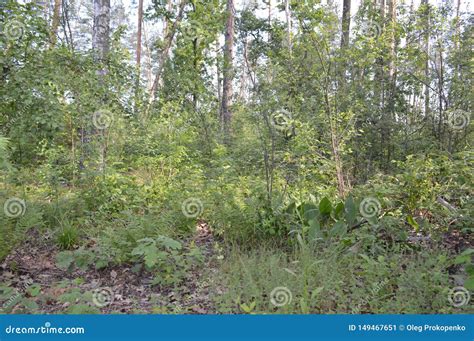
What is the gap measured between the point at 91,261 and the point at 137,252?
2.53 feet

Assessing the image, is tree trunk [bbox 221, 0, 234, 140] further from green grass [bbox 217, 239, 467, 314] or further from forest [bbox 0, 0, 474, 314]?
green grass [bbox 217, 239, 467, 314]

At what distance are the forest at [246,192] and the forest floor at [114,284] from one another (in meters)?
0.02

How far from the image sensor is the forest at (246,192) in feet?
11.4

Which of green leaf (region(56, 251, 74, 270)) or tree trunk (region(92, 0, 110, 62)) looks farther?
tree trunk (region(92, 0, 110, 62))

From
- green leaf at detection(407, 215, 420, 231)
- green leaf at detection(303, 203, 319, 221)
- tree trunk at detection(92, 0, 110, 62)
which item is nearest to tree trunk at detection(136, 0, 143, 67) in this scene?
tree trunk at detection(92, 0, 110, 62)

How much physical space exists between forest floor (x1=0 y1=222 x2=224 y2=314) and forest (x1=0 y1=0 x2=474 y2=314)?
20 mm

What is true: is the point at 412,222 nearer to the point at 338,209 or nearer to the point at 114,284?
the point at 338,209

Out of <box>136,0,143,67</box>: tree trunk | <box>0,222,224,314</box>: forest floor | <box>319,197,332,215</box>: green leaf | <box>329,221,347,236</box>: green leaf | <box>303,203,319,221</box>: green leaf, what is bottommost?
<box>0,222,224,314</box>: forest floor

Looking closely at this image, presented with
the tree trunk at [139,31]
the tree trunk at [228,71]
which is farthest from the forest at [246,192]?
the tree trunk at [139,31]

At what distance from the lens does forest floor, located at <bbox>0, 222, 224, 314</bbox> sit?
3463mm

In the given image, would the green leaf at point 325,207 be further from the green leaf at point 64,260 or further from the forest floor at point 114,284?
the green leaf at point 64,260

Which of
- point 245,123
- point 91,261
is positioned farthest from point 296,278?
point 245,123

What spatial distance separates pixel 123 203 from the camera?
5.63m

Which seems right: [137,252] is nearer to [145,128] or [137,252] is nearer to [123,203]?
[123,203]
